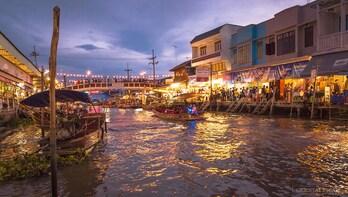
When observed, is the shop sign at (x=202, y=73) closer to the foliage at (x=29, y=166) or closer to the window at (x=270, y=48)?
the window at (x=270, y=48)

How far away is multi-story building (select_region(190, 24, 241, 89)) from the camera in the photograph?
132 ft

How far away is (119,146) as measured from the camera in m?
14.2

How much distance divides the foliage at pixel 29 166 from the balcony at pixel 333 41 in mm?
19368

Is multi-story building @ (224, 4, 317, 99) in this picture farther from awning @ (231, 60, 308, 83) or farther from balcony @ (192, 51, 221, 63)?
balcony @ (192, 51, 221, 63)

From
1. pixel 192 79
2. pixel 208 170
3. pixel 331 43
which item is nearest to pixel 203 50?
pixel 192 79

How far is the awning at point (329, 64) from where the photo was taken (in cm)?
2019

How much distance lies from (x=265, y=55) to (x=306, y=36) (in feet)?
19.4

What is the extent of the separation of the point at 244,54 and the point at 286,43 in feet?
25.6

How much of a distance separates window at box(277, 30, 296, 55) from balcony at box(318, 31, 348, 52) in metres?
5.02

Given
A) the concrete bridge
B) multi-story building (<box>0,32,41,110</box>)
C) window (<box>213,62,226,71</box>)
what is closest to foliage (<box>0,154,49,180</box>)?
multi-story building (<box>0,32,41,110</box>)

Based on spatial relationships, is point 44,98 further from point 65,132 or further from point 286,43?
point 286,43

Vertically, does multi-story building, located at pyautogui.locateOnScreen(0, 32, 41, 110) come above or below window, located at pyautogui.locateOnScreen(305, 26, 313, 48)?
below

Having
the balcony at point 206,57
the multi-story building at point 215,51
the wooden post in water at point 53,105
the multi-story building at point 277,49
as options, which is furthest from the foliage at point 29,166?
the balcony at point 206,57

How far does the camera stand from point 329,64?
843 inches
